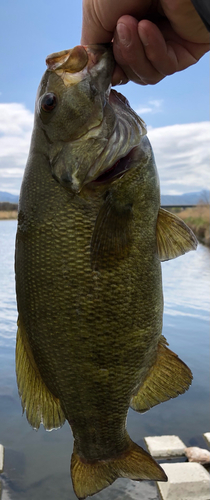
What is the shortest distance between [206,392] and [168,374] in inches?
538

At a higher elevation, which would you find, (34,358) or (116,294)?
(116,294)

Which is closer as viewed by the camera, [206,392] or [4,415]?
[4,415]

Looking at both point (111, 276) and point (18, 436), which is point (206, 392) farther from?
point (111, 276)

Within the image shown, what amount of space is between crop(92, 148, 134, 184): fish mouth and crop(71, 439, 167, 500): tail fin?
50.2 inches

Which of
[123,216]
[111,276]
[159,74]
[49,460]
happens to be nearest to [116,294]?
[111,276]

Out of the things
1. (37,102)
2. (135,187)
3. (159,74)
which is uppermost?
(159,74)

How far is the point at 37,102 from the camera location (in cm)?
185

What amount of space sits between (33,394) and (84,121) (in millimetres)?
1256

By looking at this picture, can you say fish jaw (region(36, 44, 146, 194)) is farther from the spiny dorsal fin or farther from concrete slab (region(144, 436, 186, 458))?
concrete slab (region(144, 436, 186, 458))

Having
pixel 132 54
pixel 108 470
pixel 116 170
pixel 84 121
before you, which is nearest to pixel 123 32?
pixel 132 54

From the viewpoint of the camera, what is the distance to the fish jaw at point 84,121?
1693mm

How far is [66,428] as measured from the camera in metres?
13.0

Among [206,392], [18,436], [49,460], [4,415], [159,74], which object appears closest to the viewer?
[159,74]

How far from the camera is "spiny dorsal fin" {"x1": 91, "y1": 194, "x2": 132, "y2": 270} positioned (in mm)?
1659
